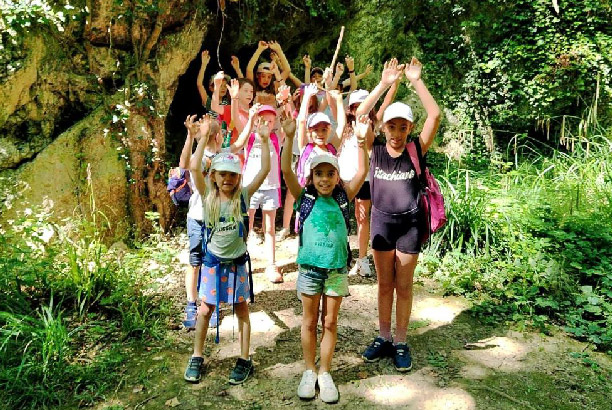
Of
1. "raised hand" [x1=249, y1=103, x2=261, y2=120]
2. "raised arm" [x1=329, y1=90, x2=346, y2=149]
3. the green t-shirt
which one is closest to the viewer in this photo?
the green t-shirt

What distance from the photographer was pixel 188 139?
3.35 meters

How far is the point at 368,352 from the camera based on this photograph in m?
3.45

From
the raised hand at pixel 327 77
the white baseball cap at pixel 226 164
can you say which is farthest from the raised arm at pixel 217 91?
the white baseball cap at pixel 226 164

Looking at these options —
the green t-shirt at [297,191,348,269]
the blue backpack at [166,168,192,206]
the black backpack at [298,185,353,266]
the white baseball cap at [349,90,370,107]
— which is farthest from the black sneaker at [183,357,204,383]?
the white baseball cap at [349,90,370,107]

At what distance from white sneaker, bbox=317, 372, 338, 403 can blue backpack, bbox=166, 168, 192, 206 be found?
75.4 inches

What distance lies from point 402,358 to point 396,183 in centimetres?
132

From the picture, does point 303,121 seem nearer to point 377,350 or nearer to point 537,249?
point 377,350

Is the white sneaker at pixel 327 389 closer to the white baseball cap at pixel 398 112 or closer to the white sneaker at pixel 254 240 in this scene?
the white baseball cap at pixel 398 112

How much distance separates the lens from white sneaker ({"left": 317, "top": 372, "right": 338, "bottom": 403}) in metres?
2.96

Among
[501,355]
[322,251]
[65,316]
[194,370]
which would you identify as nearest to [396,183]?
[322,251]

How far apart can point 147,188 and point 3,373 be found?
301 centimetres

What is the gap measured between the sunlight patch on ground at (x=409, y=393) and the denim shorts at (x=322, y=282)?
749mm

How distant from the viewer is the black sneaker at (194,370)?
318 cm

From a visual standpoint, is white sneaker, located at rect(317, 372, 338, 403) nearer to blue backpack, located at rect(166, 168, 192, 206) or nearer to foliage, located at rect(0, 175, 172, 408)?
foliage, located at rect(0, 175, 172, 408)
